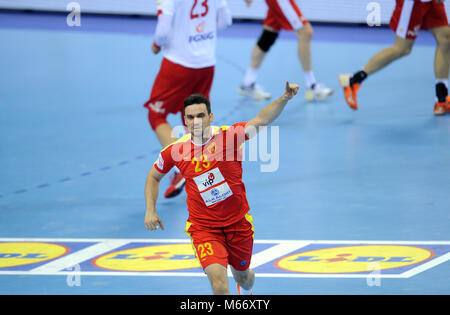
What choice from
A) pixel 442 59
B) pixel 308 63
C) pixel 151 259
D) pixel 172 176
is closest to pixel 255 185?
pixel 172 176

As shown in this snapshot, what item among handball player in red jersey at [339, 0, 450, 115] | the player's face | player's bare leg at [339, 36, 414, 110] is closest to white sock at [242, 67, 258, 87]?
player's bare leg at [339, 36, 414, 110]

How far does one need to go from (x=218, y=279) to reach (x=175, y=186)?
10.2 feet

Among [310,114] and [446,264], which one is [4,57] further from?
[446,264]

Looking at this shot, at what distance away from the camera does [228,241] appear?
509 centimetres

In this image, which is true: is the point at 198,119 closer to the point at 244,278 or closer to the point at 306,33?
the point at 244,278

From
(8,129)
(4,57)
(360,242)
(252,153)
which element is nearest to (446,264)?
(360,242)

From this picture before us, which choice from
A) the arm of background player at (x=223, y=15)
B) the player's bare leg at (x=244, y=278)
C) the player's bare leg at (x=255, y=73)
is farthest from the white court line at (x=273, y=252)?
the player's bare leg at (x=255, y=73)

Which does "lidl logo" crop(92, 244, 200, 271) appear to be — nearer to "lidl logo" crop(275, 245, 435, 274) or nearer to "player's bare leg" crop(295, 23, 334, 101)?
"lidl logo" crop(275, 245, 435, 274)

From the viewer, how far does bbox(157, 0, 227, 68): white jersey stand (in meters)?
7.68

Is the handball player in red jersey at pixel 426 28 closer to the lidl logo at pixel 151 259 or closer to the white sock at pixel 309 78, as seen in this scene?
the white sock at pixel 309 78

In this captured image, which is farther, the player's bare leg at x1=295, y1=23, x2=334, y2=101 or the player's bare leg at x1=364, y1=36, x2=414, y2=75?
the player's bare leg at x1=295, y1=23, x2=334, y2=101

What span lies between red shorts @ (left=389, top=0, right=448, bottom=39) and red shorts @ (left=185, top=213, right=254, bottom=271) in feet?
18.7

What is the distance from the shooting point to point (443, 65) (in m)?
10.2

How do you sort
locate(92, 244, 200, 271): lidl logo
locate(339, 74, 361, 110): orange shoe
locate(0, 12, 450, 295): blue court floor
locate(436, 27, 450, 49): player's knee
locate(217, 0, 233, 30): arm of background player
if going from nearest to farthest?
locate(0, 12, 450, 295): blue court floor, locate(92, 244, 200, 271): lidl logo, locate(217, 0, 233, 30): arm of background player, locate(436, 27, 450, 49): player's knee, locate(339, 74, 361, 110): orange shoe
